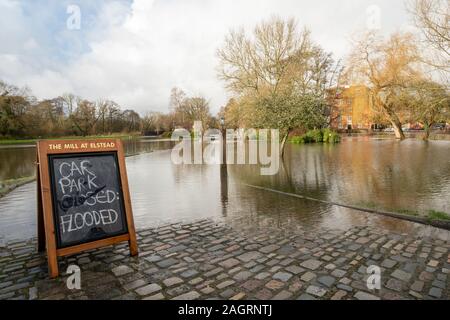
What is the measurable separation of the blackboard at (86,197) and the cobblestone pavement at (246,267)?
436 mm

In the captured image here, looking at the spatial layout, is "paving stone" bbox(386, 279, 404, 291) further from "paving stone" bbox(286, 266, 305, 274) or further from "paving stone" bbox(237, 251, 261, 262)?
"paving stone" bbox(237, 251, 261, 262)

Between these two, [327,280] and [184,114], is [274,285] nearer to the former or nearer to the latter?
[327,280]

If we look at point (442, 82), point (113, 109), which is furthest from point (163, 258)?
point (113, 109)

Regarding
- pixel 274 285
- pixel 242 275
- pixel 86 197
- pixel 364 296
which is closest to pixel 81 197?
pixel 86 197

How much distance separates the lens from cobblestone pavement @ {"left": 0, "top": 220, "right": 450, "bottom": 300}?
2797 mm

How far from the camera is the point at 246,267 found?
3338 mm

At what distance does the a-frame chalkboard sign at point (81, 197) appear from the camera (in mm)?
3256

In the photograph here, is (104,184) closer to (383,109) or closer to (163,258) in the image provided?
(163,258)

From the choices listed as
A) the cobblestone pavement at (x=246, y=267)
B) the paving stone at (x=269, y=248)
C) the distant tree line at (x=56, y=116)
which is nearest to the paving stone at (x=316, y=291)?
the cobblestone pavement at (x=246, y=267)

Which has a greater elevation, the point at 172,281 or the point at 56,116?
the point at 56,116

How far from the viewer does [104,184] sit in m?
3.74

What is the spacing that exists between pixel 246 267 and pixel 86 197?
2323mm

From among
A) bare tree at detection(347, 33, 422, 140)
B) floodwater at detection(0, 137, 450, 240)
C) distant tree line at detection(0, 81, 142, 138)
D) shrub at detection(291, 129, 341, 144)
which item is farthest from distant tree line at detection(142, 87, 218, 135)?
floodwater at detection(0, 137, 450, 240)
